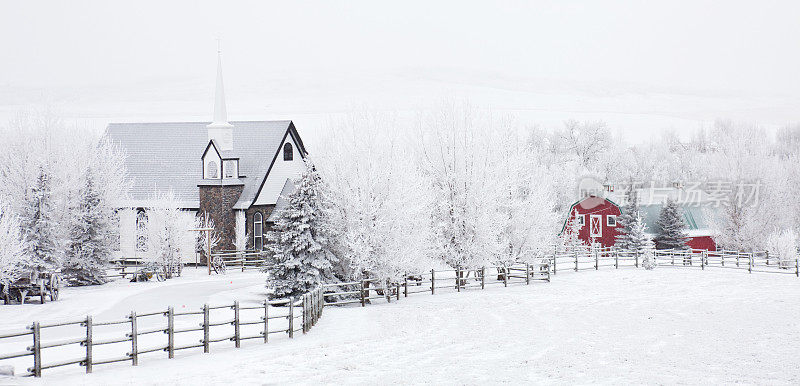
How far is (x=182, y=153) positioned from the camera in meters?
53.5

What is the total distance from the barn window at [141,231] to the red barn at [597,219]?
35.9m

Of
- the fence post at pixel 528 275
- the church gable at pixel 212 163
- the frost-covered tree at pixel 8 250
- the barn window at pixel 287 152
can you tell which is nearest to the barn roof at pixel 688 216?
the fence post at pixel 528 275

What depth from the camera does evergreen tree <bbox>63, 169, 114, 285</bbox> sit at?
38000 millimetres

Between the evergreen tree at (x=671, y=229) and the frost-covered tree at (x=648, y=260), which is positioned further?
the evergreen tree at (x=671, y=229)

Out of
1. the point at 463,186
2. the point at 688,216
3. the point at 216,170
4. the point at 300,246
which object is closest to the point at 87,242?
the point at 216,170

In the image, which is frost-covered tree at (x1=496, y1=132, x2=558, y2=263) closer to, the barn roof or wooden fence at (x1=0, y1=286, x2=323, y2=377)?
wooden fence at (x1=0, y1=286, x2=323, y2=377)

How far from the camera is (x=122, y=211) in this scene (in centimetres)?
5059

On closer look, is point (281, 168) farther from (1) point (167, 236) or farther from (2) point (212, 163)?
(1) point (167, 236)

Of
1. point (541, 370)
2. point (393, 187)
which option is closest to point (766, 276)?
point (393, 187)

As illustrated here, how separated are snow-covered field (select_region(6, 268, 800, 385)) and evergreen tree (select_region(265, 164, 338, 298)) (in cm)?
200

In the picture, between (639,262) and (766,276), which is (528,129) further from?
(766,276)

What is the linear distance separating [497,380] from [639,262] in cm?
4054

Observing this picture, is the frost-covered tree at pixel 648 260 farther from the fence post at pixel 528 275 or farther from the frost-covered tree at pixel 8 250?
the frost-covered tree at pixel 8 250

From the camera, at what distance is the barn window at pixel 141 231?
47531mm
